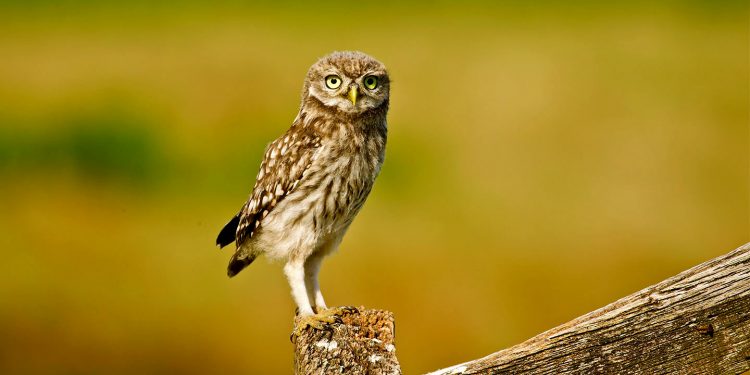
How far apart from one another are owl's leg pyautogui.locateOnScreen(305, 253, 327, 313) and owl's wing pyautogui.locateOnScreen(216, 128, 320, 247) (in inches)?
11.3

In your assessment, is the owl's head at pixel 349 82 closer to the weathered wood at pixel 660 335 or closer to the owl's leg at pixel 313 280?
the owl's leg at pixel 313 280

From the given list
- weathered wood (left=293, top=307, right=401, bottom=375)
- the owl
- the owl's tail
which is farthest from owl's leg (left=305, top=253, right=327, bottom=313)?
weathered wood (left=293, top=307, right=401, bottom=375)

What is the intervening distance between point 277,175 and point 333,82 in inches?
17.7

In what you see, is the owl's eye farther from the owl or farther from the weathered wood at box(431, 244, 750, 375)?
the weathered wood at box(431, 244, 750, 375)

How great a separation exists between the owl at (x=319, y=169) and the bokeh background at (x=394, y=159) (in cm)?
214

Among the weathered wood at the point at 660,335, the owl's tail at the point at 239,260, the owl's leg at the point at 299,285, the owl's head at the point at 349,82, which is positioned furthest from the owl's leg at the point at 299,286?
the weathered wood at the point at 660,335

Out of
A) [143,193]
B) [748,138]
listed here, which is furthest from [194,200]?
[748,138]

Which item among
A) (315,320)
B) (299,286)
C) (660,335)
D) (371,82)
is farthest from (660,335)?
(371,82)

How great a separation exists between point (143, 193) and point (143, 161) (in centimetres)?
34

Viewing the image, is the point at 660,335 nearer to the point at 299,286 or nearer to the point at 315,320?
the point at 315,320

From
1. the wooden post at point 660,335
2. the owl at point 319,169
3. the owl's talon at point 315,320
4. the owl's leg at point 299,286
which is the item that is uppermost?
the owl at point 319,169

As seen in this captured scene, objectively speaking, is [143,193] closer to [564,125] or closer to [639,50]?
[564,125]

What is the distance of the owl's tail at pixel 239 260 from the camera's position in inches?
159

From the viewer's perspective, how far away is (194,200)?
714 cm
